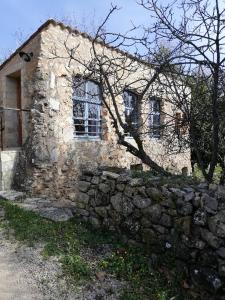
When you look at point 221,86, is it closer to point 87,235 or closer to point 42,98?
point 87,235

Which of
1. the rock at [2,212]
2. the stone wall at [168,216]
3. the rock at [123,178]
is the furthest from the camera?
the rock at [2,212]

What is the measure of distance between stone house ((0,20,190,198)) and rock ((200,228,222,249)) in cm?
295

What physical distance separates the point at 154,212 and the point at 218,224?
88 centimetres

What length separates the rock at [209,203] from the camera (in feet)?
11.6

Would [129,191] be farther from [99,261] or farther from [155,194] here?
[99,261]

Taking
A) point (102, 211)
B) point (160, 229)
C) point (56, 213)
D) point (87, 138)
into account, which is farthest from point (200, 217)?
point (87, 138)

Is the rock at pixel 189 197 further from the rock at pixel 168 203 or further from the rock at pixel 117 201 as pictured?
the rock at pixel 117 201

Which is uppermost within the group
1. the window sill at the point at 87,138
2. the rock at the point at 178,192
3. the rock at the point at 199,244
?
the window sill at the point at 87,138

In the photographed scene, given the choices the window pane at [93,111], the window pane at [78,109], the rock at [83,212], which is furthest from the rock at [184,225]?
the window pane at [93,111]

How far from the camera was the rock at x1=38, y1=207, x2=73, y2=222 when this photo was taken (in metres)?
5.06

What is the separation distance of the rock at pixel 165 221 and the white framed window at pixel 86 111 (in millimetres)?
4452

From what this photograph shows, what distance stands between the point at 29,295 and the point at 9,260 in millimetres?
786

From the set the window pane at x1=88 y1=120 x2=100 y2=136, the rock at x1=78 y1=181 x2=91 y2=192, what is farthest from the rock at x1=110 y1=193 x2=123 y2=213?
the window pane at x1=88 y1=120 x2=100 y2=136

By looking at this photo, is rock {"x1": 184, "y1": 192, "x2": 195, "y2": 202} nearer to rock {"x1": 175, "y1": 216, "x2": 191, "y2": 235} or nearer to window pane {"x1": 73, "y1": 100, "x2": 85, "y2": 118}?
rock {"x1": 175, "y1": 216, "x2": 191, "y2": 235}
